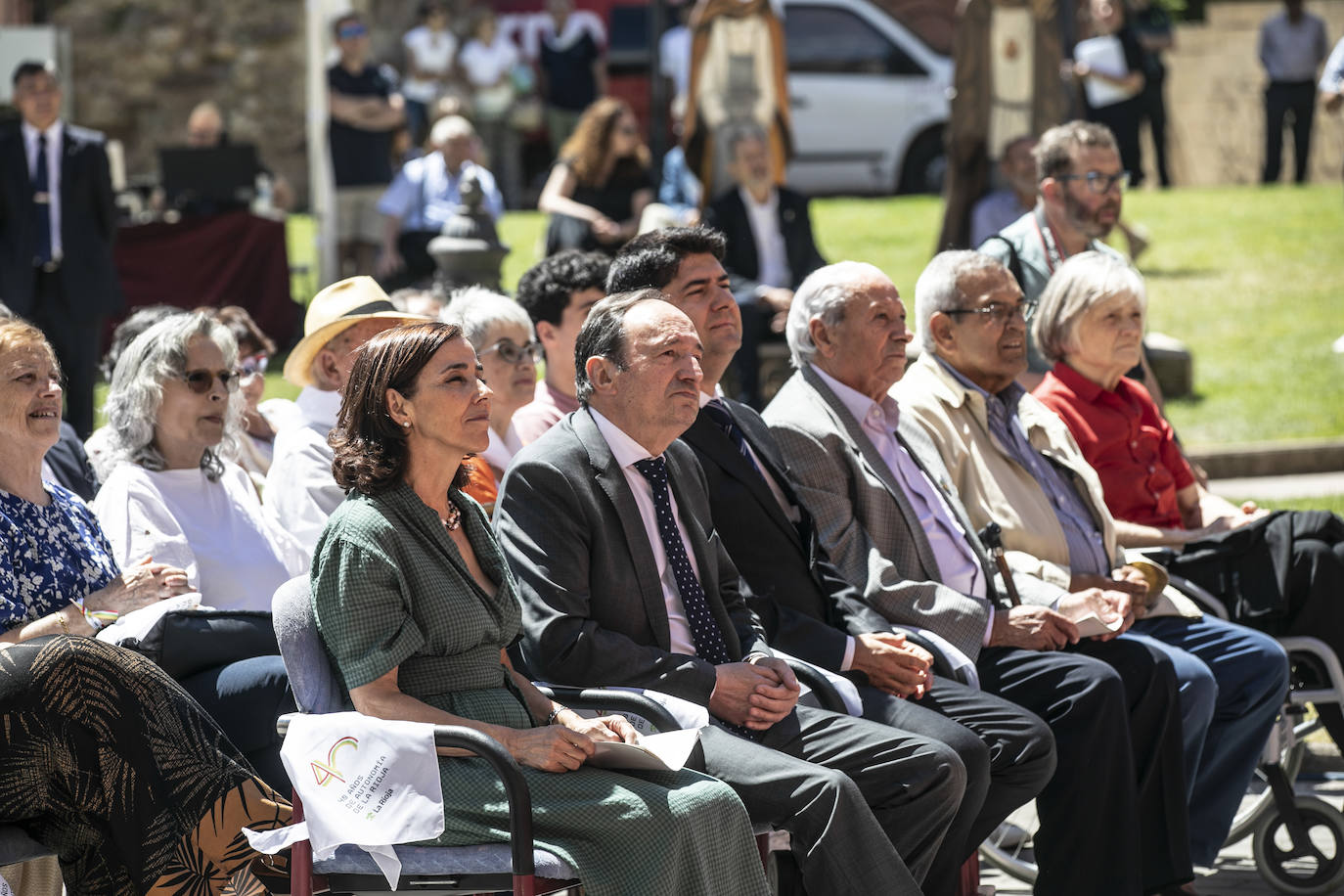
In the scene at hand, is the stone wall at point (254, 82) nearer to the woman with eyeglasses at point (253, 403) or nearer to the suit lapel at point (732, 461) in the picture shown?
the woman with eyeglasses at point (253, 403)

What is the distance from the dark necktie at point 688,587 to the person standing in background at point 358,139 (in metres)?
9.27

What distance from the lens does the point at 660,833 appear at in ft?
11.3

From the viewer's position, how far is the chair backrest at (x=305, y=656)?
140 inches

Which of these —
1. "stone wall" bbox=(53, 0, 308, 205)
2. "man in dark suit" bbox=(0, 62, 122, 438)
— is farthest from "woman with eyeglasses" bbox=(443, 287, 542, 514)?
"stone wall" bbox=(53, 0, 308, 205)

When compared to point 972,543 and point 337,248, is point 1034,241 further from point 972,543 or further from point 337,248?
point 337,248

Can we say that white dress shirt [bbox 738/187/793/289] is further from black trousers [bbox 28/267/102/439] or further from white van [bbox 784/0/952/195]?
white van [bbox 784/0/952/195]

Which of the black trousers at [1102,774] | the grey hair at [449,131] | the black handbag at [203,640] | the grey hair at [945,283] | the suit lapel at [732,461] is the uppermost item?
the grey hair at [449,131]

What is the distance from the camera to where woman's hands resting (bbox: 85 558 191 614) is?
4160 mm

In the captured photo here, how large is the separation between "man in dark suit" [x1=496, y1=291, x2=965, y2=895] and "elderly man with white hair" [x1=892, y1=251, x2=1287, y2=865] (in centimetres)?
109

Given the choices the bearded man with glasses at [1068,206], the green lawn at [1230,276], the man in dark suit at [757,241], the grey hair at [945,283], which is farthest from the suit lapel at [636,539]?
the green lawn at [1230,276]

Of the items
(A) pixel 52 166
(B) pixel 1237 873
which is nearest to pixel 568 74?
(A) pixel 52 166

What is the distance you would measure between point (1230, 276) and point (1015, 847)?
9786 mm

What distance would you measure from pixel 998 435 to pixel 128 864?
274cm

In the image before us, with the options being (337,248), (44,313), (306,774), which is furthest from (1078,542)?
(337,248)
